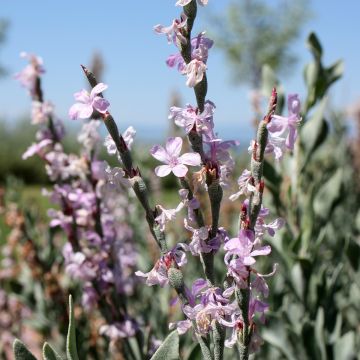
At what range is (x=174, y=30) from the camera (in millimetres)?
717

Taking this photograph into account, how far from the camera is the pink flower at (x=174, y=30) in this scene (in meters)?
0.71

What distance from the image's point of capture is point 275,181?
137 centimetres

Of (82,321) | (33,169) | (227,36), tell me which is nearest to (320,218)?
(82,321)

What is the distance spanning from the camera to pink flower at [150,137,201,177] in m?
0.70

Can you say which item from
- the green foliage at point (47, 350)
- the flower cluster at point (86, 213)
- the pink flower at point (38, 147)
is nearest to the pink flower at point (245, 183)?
the green foliage at point (47, 350)

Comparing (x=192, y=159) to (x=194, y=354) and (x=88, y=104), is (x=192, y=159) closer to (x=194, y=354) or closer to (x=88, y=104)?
(x=88, y=104)

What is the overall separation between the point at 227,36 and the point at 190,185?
71.8 ft

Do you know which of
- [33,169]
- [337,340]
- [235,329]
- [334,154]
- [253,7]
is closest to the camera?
[235,329]

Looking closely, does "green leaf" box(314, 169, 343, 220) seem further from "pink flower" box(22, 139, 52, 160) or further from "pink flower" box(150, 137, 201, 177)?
"pink flower" box(150, 137, 201, 177)

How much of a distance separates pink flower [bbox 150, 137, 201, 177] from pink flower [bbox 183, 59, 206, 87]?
0.26ft

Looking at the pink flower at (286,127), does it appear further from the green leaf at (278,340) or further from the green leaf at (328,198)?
the green leaf at (328,198)

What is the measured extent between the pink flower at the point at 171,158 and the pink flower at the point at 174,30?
0.38 feet

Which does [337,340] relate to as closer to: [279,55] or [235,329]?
[235,329]

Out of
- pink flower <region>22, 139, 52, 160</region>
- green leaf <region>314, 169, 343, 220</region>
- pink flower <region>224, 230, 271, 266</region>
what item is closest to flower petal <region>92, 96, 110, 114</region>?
pink flower <region>224, 230, 271, 266</region>
